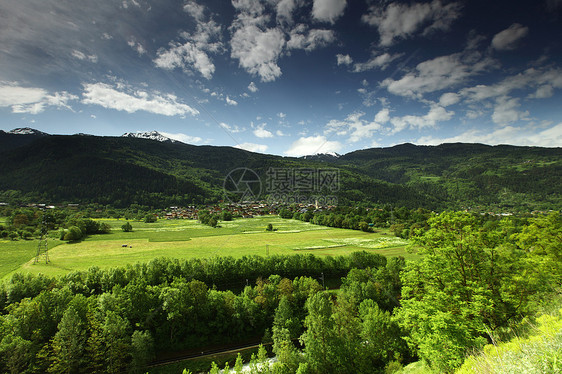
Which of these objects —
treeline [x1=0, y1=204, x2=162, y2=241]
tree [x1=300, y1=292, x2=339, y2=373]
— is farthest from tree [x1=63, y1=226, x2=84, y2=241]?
tree [x1=300, y1=292, x2=339, y2=373]

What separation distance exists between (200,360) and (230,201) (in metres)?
159

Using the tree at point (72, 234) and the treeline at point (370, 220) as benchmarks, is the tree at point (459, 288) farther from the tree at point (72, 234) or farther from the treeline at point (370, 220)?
the tree at point (72, 234)

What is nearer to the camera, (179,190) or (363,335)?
(363,335)

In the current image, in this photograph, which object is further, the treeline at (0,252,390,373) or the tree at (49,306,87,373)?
the treeline at (0,252,390,373)

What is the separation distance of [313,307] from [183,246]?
49218 millimetres

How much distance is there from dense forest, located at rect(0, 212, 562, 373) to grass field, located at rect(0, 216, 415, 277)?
408 inches

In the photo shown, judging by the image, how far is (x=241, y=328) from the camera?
35719 mm

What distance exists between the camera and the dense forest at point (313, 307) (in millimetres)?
13250

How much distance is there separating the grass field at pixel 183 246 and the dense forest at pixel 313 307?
10.4 metres

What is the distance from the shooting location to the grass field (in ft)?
157

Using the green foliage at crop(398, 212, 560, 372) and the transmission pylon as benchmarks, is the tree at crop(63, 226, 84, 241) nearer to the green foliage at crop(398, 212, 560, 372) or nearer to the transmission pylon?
the transmission pylon

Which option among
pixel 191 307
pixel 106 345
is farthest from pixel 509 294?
pixel 106 345

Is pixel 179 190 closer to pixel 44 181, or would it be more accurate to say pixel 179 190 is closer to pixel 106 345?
pixel 44 181

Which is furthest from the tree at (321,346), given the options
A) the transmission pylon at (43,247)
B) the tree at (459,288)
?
the transmission pylon at (43,247)
